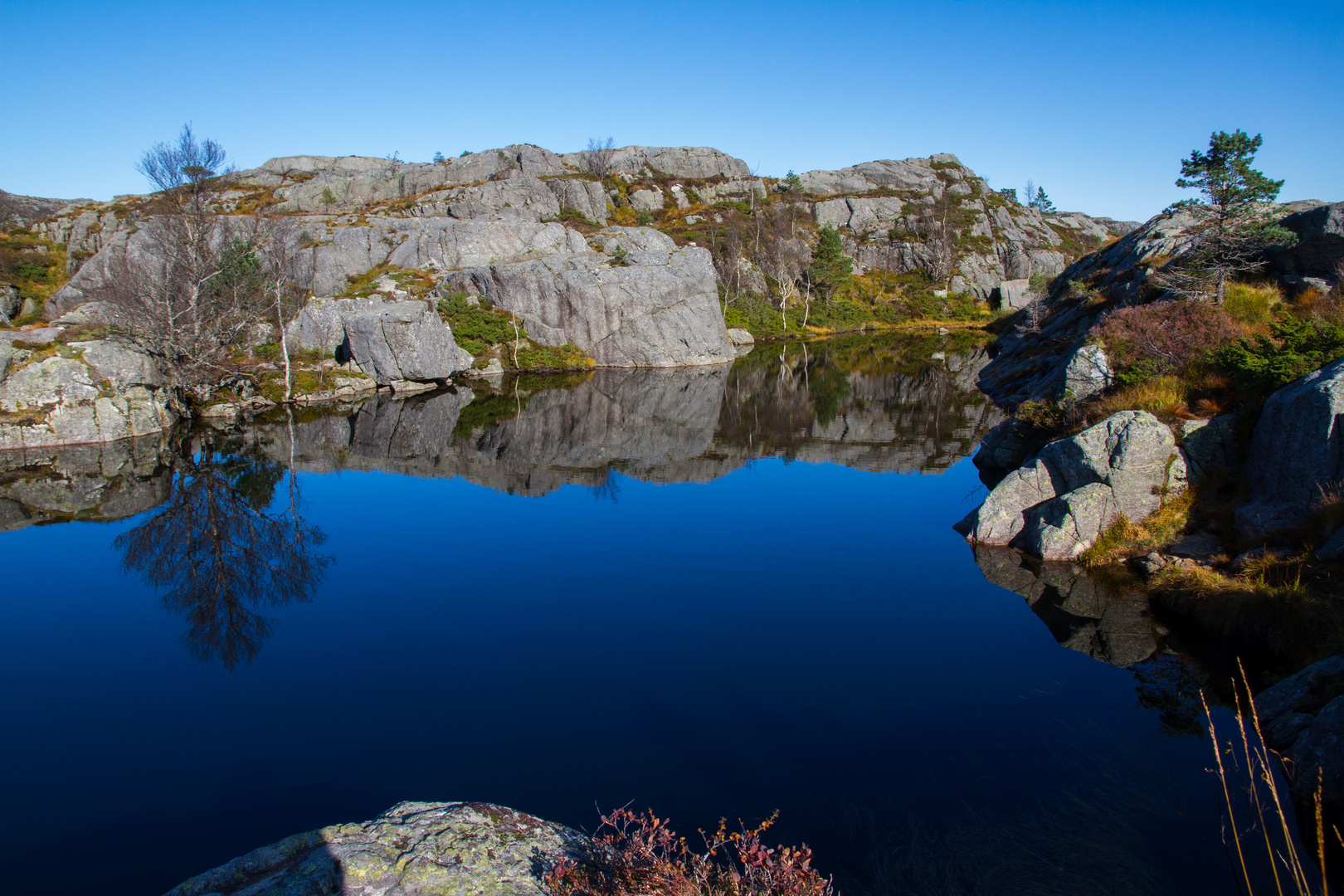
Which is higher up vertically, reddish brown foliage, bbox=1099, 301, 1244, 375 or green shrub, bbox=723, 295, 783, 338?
green shrub, bbox=723, 295, 783, 338

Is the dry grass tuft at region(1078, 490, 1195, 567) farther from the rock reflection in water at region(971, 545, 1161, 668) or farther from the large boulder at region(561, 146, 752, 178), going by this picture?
the large boulder at region(561, 146, 752, 178)

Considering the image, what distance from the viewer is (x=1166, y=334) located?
68.8 feet

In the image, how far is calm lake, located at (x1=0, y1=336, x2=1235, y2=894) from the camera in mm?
8812

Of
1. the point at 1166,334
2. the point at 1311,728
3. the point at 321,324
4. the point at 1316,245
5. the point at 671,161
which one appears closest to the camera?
the point at 1311,728

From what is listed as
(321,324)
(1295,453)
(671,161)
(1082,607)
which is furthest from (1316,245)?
(671,161)

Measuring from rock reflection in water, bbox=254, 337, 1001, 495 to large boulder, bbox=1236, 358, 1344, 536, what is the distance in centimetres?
1175

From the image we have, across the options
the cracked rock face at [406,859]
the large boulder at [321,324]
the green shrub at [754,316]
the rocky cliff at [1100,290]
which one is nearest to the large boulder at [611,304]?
the large boulder at [321,324]

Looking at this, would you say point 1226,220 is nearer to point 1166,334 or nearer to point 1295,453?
point 1166,334

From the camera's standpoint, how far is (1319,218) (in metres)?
21.9

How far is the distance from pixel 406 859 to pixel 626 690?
588cm

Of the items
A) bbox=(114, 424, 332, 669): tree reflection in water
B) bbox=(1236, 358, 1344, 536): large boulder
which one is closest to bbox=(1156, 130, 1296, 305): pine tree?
bbox=(1236, 358, 1344, 536): large boulder

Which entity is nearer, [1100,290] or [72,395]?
[72,395]

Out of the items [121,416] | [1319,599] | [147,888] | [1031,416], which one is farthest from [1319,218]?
[121,416]

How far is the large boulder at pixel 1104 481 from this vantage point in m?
16.8
